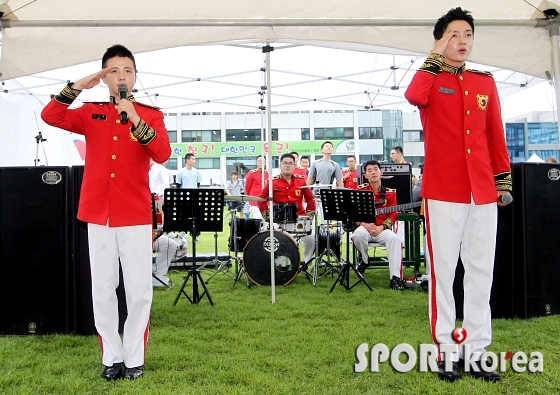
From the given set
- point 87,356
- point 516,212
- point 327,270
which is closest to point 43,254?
point 87,356

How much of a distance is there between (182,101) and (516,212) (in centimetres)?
861

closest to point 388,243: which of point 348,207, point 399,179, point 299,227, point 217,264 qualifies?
point 348,207

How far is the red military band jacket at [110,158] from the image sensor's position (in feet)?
10.1

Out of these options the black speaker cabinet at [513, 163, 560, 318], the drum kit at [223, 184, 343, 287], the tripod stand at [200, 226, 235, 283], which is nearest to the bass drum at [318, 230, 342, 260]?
the drum kit at [223, 184, 343, 287]

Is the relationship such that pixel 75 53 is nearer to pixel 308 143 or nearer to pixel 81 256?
pixel 81 256

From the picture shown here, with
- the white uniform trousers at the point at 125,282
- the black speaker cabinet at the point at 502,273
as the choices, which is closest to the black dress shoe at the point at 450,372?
the black speaker cabinet at the point at 502,273

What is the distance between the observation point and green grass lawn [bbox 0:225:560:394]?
10.1 feet

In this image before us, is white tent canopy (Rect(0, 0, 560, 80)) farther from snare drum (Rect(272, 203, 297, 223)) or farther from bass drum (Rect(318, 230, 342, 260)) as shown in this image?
bass drum (Rect(318, 230, 342, 260))

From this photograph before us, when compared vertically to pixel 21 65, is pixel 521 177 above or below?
below

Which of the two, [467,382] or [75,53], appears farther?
[75,53]

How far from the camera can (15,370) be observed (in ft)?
11.4

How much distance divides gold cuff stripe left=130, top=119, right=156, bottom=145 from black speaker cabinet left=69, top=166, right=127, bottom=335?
1571mm

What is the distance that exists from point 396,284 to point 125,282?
425 cm

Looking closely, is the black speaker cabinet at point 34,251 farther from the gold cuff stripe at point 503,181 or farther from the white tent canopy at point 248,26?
the gold cuff stripe at point 503,181
